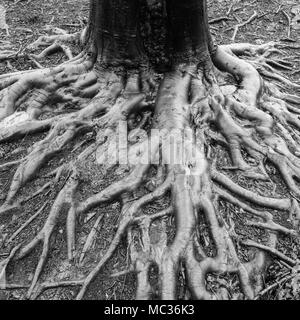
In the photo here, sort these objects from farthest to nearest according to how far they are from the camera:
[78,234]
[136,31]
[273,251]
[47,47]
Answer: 1. [47,47]
2. [136,31]
3. [78,234]
4. [273,251]

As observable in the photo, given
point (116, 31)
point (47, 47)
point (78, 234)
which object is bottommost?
point (78, 234)

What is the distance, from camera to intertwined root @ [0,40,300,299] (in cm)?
346

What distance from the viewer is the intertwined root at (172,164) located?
3.46 meters

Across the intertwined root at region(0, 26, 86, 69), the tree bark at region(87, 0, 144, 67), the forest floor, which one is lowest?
the forest floor

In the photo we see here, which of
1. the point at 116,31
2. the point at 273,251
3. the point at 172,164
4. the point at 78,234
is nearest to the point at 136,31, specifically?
the point at 116,31

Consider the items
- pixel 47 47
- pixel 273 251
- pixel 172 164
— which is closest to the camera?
pixel 273 251

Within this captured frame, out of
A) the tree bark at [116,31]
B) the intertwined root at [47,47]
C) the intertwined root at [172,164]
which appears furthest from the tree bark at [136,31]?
the intertwined root at [47,47]

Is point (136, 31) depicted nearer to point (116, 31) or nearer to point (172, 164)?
point (116, 31)

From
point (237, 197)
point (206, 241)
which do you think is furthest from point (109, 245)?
point (237, 197)

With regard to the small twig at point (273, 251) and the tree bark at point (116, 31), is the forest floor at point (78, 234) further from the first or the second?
the tree bark at point (116, 31)

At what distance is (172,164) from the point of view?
3.88m

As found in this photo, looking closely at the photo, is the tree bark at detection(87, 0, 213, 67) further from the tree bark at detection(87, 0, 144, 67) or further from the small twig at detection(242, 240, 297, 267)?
the small twig at detection(242, 240, 297, 267)

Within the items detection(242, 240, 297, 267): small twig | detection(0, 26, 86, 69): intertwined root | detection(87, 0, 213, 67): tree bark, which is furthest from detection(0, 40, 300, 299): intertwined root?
detection(0, 26, 86, 69): intertwined root
